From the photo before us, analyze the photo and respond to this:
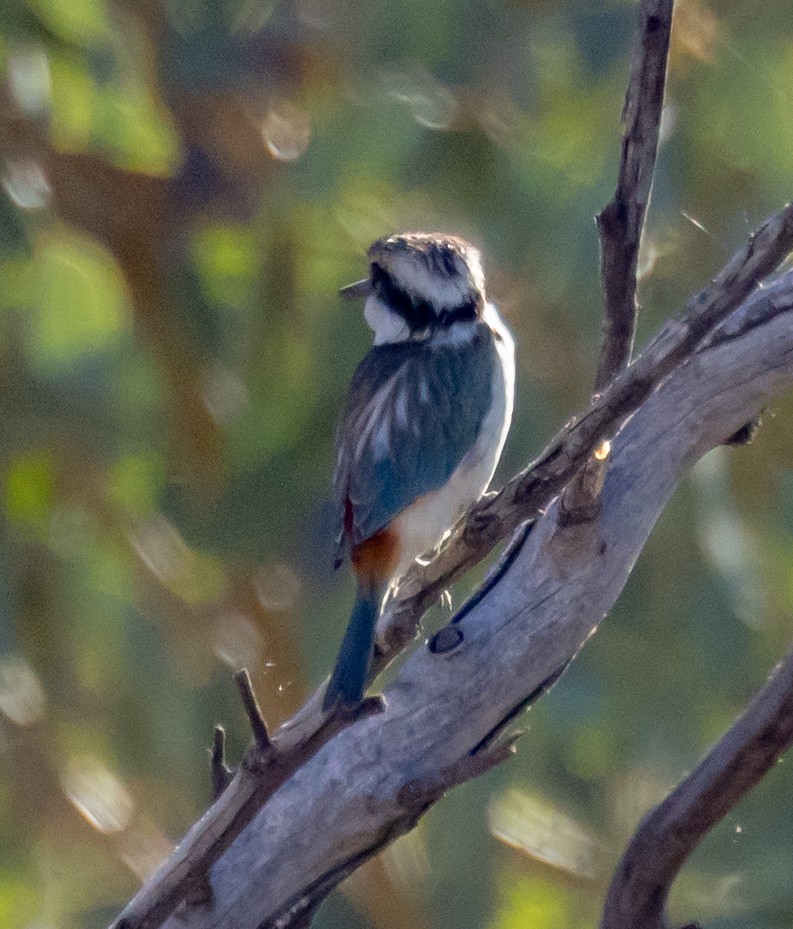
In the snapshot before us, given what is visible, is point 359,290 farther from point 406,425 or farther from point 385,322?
point 406,425

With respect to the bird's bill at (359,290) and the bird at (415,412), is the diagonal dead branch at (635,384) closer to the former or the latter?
the bird at (415,412)

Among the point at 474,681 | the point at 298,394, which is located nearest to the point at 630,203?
the point at 474,681

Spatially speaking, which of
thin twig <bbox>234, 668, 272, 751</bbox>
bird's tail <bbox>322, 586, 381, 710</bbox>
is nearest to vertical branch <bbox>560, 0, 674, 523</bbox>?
bird's tail <bbox>322, 586, 381, 710</bbox>

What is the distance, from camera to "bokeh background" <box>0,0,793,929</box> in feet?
13.9

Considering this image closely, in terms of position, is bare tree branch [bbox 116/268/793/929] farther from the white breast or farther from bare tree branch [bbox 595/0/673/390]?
the white breast

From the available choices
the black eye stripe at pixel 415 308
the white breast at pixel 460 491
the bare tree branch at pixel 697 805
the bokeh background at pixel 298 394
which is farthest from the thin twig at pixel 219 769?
the bokeh background at pixel 298 394

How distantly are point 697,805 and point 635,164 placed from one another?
94 centimetres

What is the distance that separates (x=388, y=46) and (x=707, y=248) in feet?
3.44

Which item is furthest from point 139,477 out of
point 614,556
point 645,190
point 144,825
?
point 645,190

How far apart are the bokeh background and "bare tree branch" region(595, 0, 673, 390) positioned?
150cm

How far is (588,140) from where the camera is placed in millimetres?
Answer: 4273

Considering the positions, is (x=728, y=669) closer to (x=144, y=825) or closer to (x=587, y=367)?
(x=587, y=367)

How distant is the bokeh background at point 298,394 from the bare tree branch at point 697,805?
1590 millimetres

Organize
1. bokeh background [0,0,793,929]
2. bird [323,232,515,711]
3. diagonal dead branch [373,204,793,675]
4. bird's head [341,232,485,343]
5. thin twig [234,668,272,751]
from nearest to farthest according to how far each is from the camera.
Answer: thin twig [234,668,272,751], diagonal dead branch [373,204,793,675], bird [323,232,515,711], bird's head [341,232,485,343], bokeh background [0,0,793,929]
